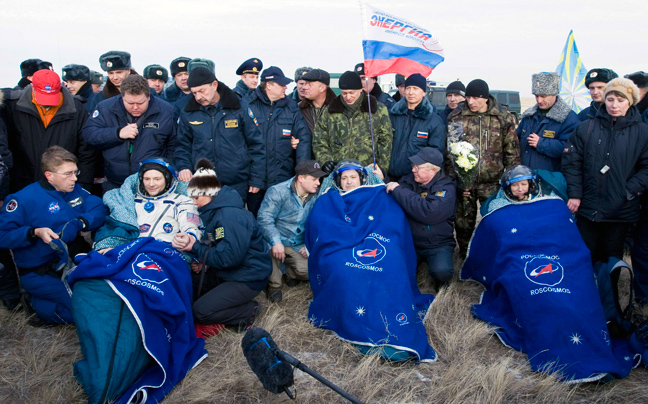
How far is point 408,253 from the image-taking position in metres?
4.64

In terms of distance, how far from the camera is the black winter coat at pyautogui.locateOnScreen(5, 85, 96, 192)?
4.89m

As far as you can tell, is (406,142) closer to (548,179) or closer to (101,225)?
(548,179)

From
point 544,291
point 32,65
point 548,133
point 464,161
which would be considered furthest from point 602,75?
point 32,65

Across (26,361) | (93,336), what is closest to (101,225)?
(26,361)

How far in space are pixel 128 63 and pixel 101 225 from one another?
2.47m

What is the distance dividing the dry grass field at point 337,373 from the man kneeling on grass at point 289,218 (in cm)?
72

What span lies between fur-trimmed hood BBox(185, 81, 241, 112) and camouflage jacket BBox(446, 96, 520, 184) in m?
2.33

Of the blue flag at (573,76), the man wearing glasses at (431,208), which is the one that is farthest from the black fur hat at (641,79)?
the blue flag at (573,76)

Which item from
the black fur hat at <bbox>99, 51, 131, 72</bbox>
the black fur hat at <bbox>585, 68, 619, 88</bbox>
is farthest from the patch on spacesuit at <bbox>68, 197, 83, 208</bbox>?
the black fur hat at <bbox>585, 68, 619, 88</bbox>

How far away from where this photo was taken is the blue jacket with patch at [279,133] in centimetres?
544

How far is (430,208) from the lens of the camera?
15.5 ft

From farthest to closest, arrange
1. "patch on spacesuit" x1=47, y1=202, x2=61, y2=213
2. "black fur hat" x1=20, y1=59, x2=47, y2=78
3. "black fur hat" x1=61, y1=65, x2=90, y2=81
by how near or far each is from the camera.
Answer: "black fur hat" x1=20, y1=59, x2=47, y2=78 < "black fur hat" x1=61, y1=65, x2=90, y2=81 < "patch on spacesuit" x1=47, y1=202, x2=61, y2=213

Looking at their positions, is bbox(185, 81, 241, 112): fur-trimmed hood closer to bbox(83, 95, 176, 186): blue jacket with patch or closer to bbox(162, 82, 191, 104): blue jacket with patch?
bbox(83, 95, 176, 186): blue jacket with patch

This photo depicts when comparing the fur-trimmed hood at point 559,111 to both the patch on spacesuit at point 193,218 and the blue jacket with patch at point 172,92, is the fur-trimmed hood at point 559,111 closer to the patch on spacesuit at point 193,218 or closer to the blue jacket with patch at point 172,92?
the patch on spacesuit at point 193,218
